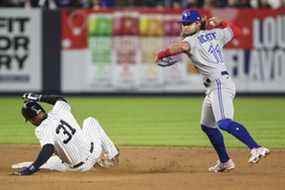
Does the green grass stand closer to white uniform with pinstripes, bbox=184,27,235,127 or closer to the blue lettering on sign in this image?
white uniform with pinstripes, bbox=184,27,235,127

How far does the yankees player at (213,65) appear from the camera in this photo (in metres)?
9.34

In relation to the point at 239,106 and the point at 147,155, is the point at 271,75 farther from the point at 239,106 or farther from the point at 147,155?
the point at 147,155

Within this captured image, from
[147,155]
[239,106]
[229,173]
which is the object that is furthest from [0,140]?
[239,106]

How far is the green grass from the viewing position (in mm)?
13547

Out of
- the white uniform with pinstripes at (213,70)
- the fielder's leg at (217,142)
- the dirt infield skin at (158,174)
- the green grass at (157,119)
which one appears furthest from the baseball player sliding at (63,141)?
the green grass at (157,119)

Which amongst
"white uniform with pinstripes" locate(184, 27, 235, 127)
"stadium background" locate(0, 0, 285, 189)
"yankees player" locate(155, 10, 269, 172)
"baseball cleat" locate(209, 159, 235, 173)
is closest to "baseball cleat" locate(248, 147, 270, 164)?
"yankees player" locate(155, 10, 269, 172)

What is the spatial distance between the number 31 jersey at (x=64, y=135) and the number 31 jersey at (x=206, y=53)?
1.55 metres

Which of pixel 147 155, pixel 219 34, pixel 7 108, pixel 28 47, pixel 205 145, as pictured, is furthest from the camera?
pixel 28 47

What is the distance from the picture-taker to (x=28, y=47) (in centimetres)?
2017

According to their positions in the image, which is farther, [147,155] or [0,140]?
[0,140]

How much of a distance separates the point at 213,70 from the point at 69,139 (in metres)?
1.78

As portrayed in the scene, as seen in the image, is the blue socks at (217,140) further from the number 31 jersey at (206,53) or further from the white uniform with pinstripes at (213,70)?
the number 31 jersey at (206,53)

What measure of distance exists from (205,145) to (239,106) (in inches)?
232

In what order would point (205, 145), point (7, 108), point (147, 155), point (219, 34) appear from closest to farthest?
point (219, 34) → point (147, 155) → point (205, 145) → point (7, 108)
